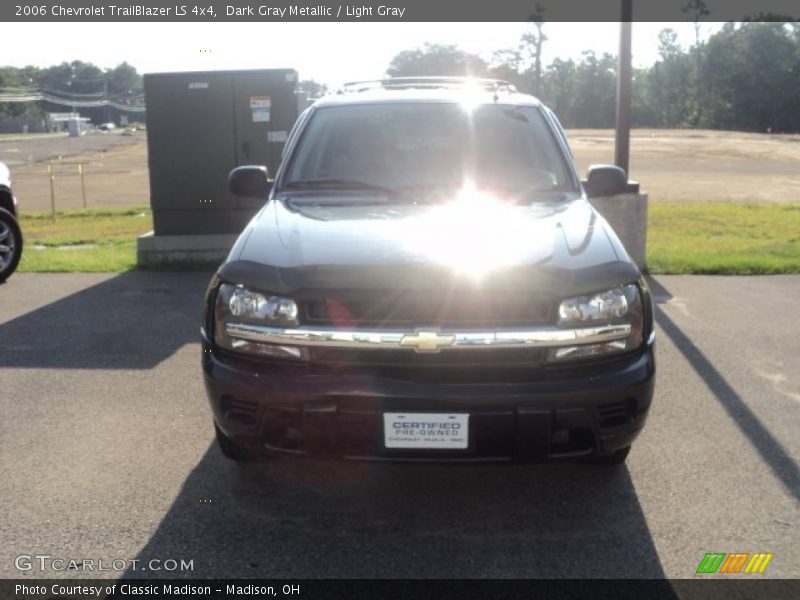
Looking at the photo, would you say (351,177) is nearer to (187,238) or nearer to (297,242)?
(297,242)

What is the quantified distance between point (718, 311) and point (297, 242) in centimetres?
498

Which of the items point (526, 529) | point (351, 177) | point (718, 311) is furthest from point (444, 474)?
point (718, 311)

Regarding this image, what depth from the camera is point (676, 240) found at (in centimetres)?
1209

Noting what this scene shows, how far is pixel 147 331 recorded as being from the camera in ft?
24.0

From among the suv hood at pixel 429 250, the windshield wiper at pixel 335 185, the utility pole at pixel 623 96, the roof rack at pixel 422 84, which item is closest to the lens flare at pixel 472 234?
the suv hood at pixel 429 250

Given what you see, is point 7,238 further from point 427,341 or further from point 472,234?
point 427,341

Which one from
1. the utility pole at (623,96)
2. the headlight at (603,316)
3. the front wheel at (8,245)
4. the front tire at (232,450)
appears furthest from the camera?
the utility pole at (623,96)

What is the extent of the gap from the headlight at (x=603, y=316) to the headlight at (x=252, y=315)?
101cm

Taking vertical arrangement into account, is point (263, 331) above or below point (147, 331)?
above

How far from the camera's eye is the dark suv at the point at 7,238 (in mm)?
9406

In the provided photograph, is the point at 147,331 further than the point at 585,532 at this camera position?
Yes

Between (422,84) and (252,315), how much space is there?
9.50 feet

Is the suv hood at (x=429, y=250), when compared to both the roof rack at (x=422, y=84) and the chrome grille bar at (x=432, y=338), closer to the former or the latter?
the chrome grille bar at (x=432, y=338)

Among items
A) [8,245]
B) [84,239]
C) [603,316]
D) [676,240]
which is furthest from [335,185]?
[84,239]
